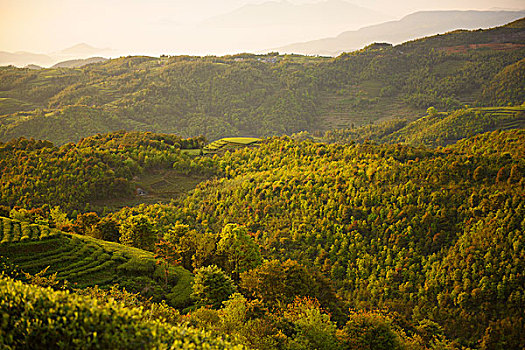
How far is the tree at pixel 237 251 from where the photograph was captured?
31062 millimetres

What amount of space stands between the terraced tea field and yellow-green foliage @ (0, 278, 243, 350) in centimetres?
1311

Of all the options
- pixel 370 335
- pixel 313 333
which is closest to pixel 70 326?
pixel 313 333

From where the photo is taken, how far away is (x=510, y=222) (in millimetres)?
31875

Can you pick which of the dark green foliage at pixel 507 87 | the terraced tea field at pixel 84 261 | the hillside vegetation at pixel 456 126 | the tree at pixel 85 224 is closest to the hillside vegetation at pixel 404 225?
the terraced tea field at pixel 84 261

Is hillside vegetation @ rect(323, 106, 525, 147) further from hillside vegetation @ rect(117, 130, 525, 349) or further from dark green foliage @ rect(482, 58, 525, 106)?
hillside vegetation @ rect(117, 130, 525, 349)

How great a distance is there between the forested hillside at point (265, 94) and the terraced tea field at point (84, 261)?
106562 mm

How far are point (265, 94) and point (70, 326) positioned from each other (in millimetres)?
191616

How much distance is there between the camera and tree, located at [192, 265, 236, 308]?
25.0 metres

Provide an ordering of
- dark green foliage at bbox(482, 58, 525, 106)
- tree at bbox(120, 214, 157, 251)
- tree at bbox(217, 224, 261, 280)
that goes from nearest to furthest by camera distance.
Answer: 1. tree at bbox(217, 224, 261, 280)
2. tree at bbox(120, 214, 157, 251)
3. dark green foliage at bbox(482, 58, 525, 106)

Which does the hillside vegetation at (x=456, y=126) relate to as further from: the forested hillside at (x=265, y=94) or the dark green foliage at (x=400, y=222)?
the dark green foliage at (x=400, y=222)

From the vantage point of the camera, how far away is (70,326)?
1121 centimetres

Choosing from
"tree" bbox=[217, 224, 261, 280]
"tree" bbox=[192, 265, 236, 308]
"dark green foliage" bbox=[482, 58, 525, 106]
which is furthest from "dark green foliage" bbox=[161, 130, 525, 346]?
"dark green foliage" bbox=[482, 58, 525, 106]

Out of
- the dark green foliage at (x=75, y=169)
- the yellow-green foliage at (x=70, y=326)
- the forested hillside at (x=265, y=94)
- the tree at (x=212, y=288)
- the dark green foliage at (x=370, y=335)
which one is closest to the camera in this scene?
the yellow-green foliage at (x=70, y=326)

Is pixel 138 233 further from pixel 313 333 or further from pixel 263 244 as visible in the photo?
pixel 313 333
